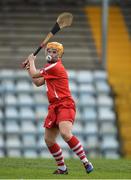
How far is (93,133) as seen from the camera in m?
17.4

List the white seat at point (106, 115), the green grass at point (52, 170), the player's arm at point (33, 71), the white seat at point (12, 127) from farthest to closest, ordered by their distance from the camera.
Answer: the white seat at point (106, 115) → the white seat at point (12, 127) → the player's arm at point (33, 71) → the green grass at point (52, 170)

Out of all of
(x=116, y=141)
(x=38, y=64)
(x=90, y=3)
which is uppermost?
(x=90, y=3)

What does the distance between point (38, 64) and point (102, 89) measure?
1.64m

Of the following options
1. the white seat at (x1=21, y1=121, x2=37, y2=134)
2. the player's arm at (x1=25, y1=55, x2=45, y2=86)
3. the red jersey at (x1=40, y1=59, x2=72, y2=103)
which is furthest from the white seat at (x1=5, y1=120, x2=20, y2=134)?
the red jersey at (x1=40, y1=59, x2=72, y2=103)

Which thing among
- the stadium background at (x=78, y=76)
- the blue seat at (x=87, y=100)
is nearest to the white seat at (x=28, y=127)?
the stadium background at (x=78, y=76)

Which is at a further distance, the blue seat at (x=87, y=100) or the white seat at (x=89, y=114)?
the blue seat at (x=87, y=100)

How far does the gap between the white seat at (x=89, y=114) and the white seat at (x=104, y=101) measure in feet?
0.81

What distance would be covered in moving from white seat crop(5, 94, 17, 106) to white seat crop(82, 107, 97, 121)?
1.49 m

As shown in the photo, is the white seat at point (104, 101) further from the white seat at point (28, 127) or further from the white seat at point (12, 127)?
the white seat at point (12, 127)

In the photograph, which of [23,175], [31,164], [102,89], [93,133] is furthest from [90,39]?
[23,175]

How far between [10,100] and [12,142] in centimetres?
Answer: 107

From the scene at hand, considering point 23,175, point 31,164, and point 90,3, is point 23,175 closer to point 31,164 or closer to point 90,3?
point 31,164

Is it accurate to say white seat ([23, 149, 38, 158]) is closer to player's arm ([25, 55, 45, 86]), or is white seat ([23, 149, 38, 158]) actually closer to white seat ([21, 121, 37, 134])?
white seat ([21, 121, 37, 134])

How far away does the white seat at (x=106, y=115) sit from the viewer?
17.8m
